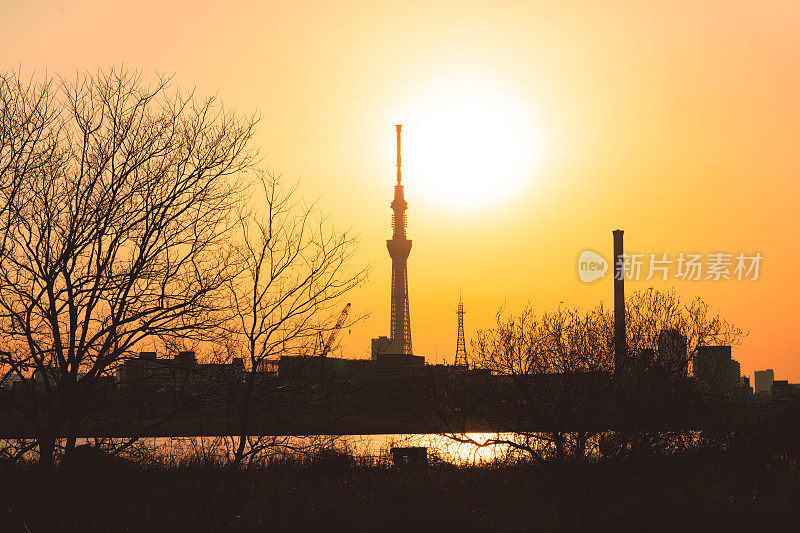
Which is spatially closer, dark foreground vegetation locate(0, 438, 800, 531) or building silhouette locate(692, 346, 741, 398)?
dark foreground vegetation locate(0, 438, 800, 531)

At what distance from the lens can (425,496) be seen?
1255 inches

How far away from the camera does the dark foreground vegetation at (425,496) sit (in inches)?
709

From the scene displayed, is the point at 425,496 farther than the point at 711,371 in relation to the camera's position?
Yes

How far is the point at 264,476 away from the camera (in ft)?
113

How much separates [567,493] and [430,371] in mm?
9284

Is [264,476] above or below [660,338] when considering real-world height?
below

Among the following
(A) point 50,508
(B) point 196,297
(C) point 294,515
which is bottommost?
(C) point 294,515

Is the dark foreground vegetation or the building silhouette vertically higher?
the building silhouette

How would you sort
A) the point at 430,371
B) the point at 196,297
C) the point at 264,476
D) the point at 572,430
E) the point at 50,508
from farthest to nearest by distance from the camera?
the point at 264,476, the point at 430,371, the point at 572,430, the point at 196,297, the point at 50,508

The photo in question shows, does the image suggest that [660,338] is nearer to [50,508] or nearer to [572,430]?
[572,430]

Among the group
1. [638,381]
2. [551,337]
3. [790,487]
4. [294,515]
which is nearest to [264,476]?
[294,515]

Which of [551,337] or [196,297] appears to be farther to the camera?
[551,337]

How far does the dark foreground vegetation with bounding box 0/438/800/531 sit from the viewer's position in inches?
709

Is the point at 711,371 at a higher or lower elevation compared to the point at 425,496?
higher
